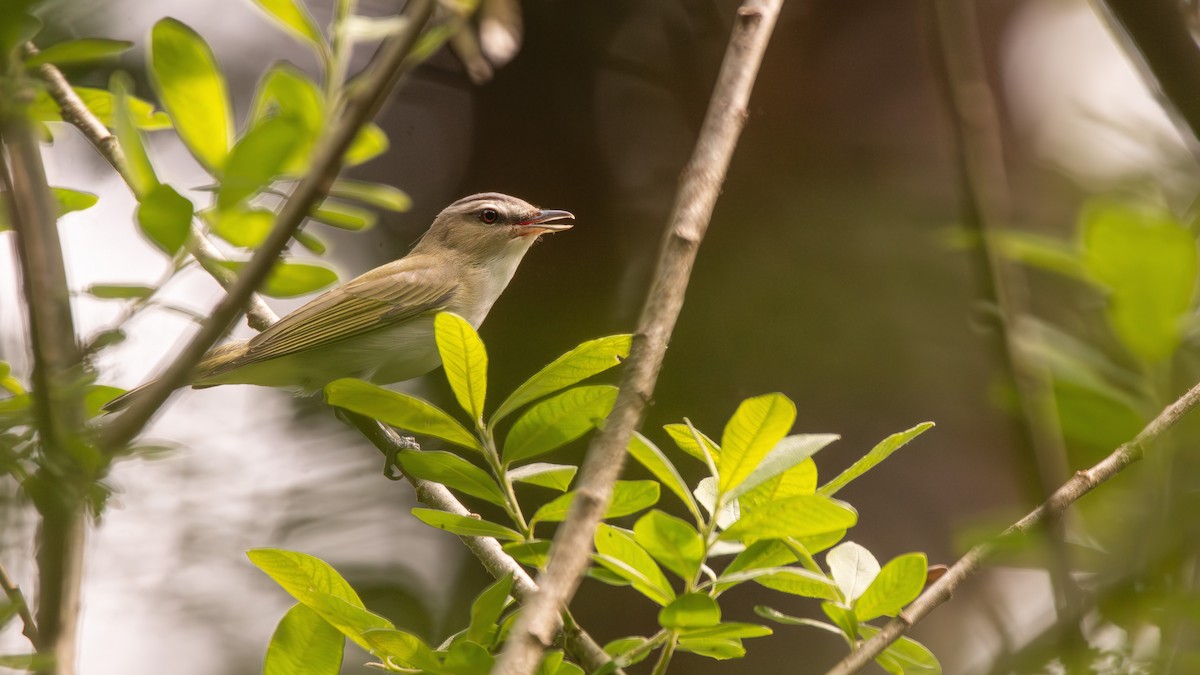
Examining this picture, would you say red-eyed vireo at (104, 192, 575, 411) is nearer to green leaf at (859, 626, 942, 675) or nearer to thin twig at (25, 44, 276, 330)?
thin twig at (25, 44, 276, 330)

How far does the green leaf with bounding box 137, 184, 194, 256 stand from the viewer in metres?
1.23

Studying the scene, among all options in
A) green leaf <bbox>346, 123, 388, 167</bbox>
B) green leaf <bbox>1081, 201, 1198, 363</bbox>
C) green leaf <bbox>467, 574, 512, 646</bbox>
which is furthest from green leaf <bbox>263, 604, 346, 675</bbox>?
green leaf <bbox>1081, 201, 1198, 363</bbox>

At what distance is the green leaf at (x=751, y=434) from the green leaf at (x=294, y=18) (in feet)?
2.38

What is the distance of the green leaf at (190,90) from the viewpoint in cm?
131

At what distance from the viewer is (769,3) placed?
4.41 feet

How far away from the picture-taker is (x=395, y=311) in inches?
156

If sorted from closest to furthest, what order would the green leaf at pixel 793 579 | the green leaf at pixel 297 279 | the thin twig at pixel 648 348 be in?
the thin twig at pixel 648 348 → the green leaf at pixel 793 579 → the green leaf at pixel 297 279

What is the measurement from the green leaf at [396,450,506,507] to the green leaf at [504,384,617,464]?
0.05 m

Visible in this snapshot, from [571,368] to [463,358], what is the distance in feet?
0.53

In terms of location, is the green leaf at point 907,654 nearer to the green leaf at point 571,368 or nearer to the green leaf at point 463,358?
the green leaf at point 571,368

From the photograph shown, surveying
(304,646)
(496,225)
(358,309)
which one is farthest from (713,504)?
(496,225)

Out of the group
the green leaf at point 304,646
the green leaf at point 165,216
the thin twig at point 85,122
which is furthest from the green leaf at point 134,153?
the green leaf at point 304,646

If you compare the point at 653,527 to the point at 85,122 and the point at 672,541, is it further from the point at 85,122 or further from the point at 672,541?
the point at 85,122

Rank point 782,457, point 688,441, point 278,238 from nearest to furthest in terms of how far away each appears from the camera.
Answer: point 278,238 → point 782,457 → point 688,441
